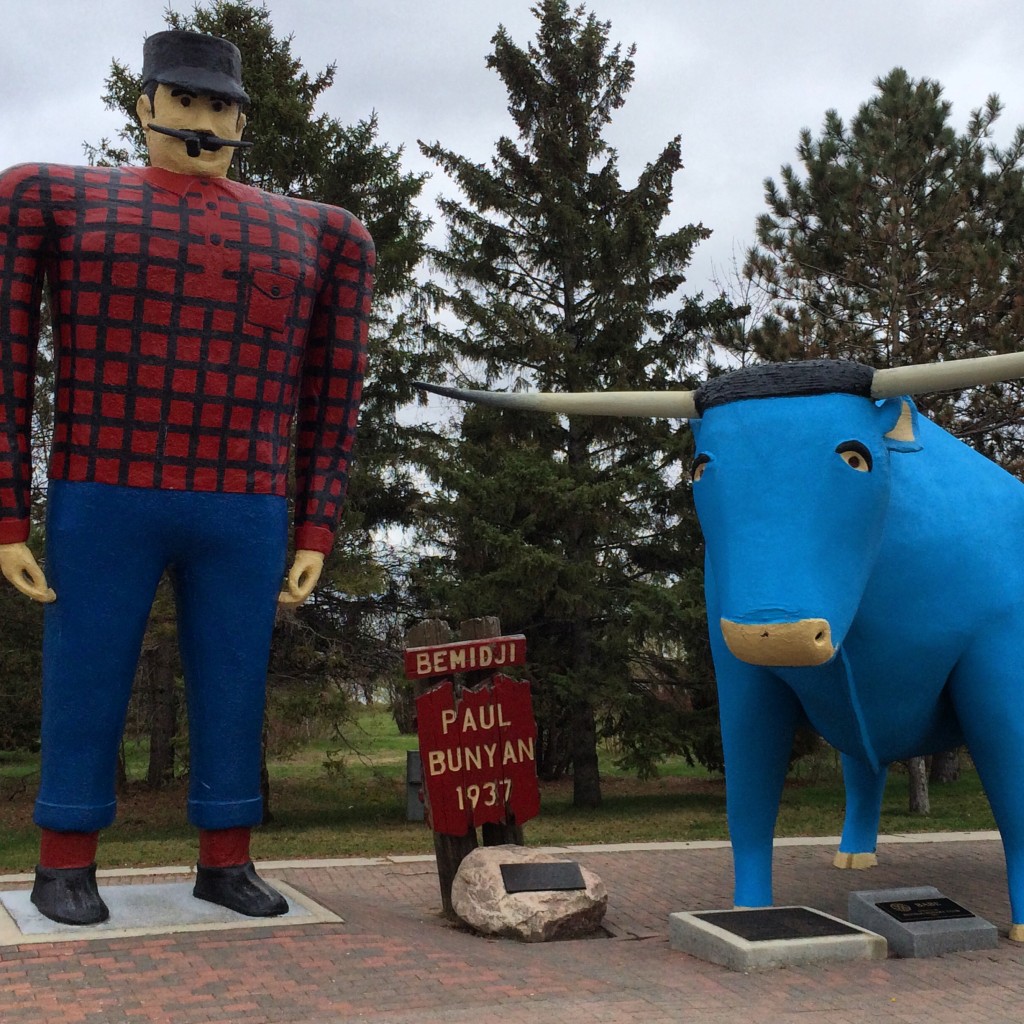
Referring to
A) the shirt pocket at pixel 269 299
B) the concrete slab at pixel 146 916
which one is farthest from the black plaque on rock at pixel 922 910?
the shirt pocket at pixel 269 299

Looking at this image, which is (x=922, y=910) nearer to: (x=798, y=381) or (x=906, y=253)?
(x=798, y=381)

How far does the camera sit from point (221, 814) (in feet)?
19.4

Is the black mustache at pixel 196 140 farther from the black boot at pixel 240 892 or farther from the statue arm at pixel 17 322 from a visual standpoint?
the black boot at pixel 240 892

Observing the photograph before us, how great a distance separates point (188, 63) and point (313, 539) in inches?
94.2

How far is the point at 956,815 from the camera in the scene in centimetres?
1281

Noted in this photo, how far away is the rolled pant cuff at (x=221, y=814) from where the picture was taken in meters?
5.91

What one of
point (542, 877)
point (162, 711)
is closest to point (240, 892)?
point (542, 877)

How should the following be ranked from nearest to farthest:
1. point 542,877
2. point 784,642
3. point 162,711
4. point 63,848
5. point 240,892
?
point 784,642, point 63,848, point 240,892, point 542,877, point 162,711

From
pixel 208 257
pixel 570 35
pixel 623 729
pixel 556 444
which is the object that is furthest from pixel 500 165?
pixel 208 257

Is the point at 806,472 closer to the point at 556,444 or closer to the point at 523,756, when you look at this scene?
the point at 523,756

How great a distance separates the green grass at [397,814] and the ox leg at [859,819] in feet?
9.36

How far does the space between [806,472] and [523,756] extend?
2.51m

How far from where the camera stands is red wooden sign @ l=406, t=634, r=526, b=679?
21.0 feet

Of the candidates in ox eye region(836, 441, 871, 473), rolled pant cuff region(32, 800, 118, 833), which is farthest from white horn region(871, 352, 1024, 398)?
rolled pant cuff region(32, 800, 118, 833)
